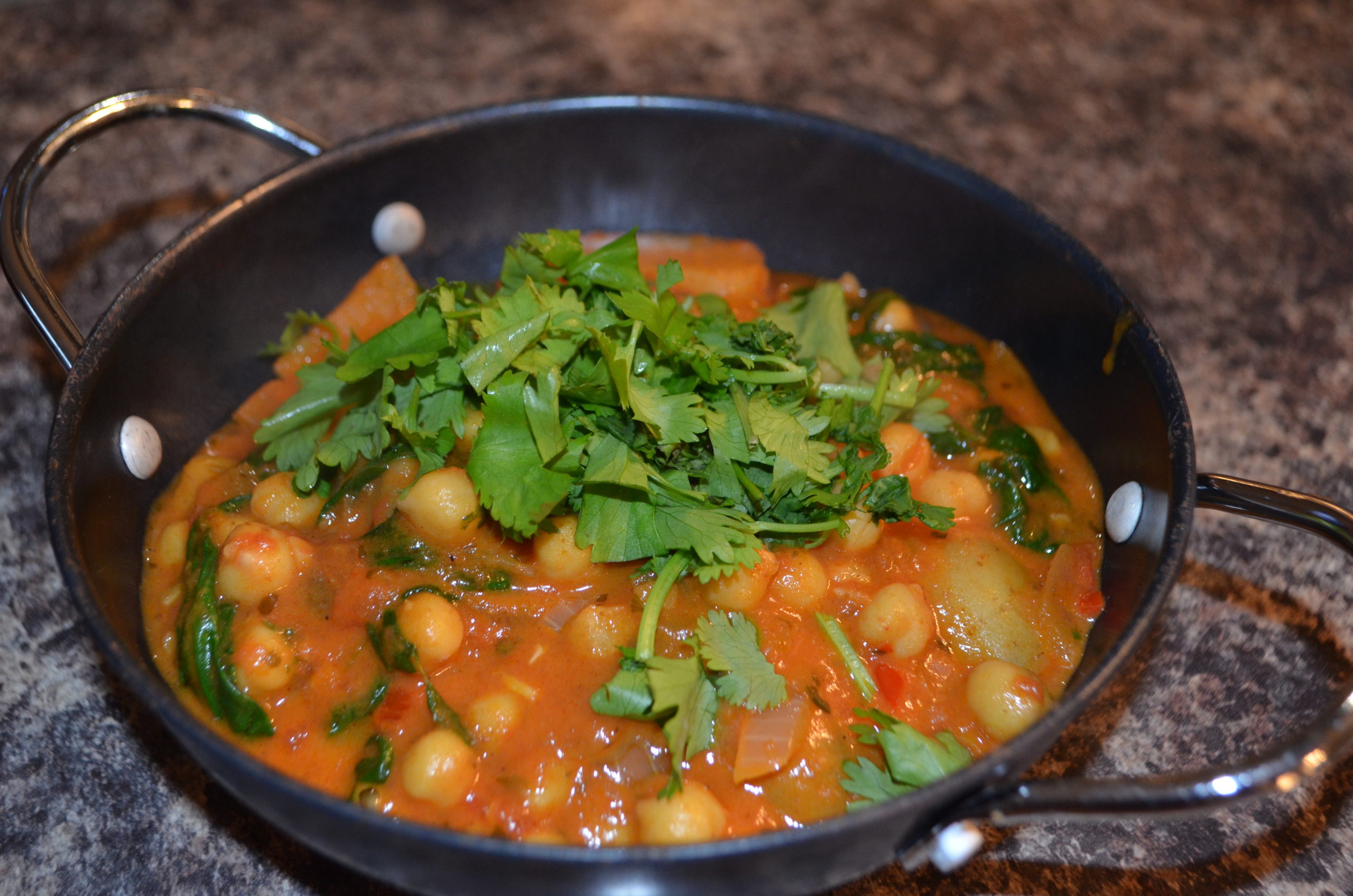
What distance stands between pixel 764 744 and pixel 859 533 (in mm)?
607

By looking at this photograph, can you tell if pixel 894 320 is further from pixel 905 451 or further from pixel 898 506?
pixel 898 506

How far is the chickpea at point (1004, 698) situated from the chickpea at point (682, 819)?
2.08 ft

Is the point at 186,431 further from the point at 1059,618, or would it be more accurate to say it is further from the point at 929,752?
the point at 1059,618

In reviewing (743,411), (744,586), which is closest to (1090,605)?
(744,586)

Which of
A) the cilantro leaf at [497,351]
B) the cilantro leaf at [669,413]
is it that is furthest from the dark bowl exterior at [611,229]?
the cilantro leaf at [669,413]

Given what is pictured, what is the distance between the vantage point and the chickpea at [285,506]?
2.50 meters

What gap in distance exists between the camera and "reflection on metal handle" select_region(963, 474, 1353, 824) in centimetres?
160

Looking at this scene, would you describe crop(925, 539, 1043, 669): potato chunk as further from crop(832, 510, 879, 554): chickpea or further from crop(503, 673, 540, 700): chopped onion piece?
crop(503, 673, 540, 700): chopped onion piece

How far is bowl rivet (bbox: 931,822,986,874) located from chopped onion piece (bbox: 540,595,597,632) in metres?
0.95

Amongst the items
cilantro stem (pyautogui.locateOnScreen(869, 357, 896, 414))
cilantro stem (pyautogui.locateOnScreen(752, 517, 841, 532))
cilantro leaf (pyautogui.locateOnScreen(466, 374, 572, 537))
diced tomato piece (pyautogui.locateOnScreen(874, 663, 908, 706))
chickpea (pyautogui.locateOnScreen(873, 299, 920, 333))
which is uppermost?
cilantro leaf (pyautogui.locateOnScreen(466, 374, 572, 537))

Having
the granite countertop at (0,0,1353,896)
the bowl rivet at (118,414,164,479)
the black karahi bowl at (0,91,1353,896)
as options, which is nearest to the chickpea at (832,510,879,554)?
the black karahi bowl at (0,91,1353,896)

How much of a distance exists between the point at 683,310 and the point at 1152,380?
1.17 m

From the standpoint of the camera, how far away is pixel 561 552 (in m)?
2.36

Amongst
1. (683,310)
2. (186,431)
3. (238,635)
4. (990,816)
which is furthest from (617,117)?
(990,816)
